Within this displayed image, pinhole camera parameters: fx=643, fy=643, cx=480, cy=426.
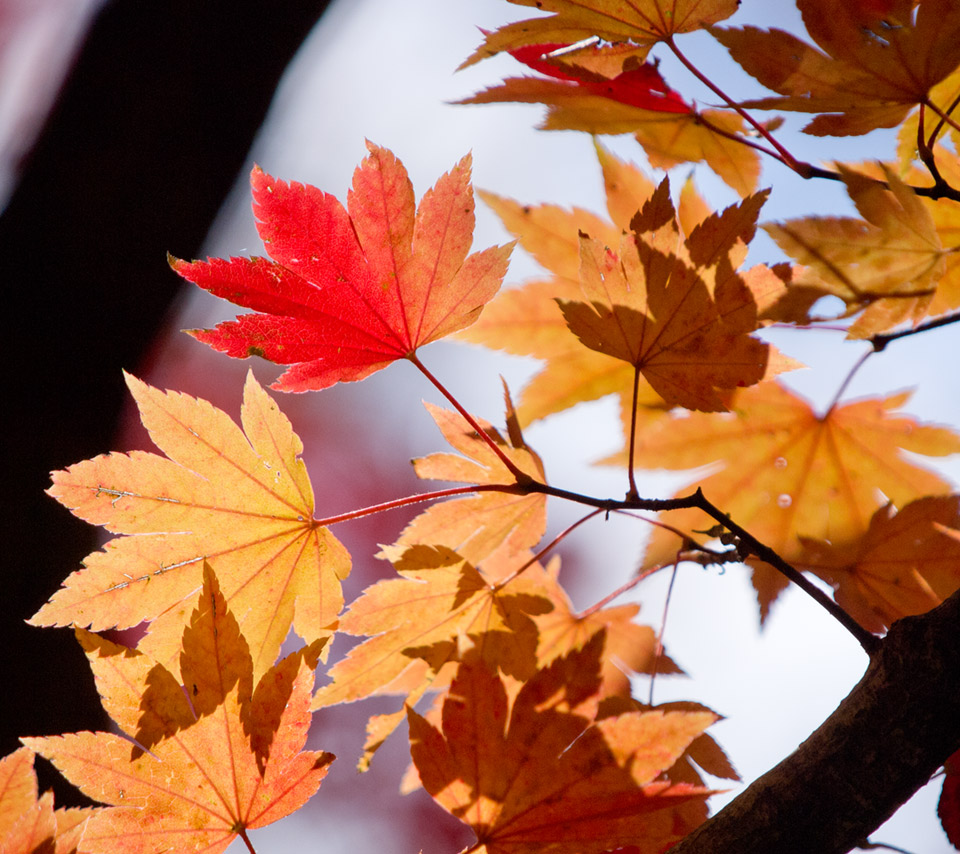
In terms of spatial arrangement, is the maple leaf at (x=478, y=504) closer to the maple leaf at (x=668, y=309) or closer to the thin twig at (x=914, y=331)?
the maple leaf at (x=668, y=309)

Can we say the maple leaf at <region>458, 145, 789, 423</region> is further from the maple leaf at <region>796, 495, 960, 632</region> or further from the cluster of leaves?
the maple leaf at <region>796, 495, 960, 632</region>

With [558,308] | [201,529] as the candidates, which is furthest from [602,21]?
[201,529]

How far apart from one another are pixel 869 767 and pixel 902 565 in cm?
41

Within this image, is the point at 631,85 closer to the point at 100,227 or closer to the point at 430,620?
the point at 430,620

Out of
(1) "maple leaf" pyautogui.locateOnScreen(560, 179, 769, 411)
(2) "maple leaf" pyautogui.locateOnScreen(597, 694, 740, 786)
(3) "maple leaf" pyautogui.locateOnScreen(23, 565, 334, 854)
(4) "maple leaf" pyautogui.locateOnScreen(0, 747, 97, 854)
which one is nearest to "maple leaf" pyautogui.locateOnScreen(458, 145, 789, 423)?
(1) "maple leaf" pyautogui.locateOnScreen(560, 179, 769, 411)

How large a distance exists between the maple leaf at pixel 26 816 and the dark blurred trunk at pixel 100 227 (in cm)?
58

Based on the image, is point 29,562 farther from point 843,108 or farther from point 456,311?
point 843,108

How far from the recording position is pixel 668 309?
700mm

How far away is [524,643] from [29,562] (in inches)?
40.5

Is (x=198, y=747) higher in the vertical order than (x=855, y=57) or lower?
lower

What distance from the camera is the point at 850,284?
688mm

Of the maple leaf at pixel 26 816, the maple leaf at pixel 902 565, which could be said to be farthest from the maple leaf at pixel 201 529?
the maple leaf at pixel 902 565

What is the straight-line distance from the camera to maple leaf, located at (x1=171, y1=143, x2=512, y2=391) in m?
0.63

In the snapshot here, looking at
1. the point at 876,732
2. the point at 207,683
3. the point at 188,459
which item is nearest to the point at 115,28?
the point at 188,459
